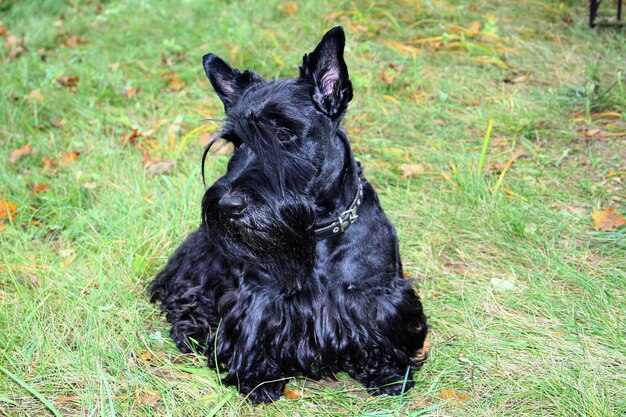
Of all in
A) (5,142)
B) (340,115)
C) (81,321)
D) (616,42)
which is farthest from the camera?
(616,42)

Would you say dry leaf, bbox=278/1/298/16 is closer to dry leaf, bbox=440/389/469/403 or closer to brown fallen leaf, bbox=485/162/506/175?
brown fallen leaf, bbox=485/162/506/175

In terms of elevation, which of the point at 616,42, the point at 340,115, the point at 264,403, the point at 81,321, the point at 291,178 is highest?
the point at 340,115

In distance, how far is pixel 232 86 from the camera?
2.68m

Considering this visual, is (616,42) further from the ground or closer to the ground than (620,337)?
further from the ground

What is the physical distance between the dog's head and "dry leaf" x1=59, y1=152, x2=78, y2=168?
7.08 feet

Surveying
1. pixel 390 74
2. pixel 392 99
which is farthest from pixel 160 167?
pixel 390 74

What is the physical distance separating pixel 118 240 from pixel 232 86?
4.08 ft

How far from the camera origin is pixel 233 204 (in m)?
2.22

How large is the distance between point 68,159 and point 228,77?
2168 millimetres

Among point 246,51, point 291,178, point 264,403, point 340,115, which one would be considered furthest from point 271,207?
point 246,51

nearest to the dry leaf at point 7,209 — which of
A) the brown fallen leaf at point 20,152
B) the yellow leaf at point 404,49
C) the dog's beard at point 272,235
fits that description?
the brown fallen leaf at point 20,152

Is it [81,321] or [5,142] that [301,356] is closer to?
[81,321]

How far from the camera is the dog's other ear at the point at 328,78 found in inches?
95.4

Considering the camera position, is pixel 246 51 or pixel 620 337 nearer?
pixel 620 337
